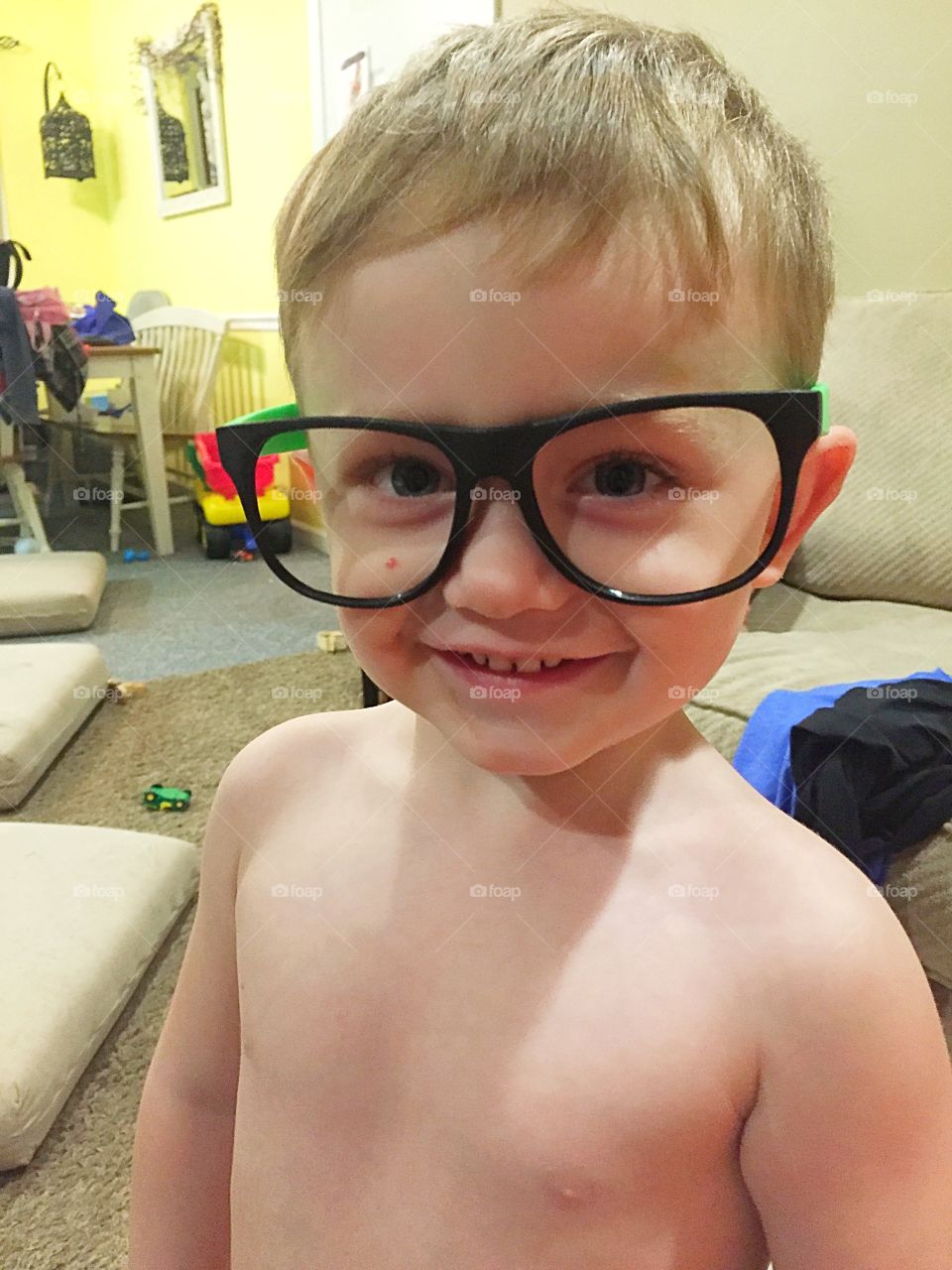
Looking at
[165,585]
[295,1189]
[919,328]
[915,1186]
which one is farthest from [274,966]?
[165,585]

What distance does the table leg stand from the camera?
377 centimetres

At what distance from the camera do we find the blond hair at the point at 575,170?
16.5 inches

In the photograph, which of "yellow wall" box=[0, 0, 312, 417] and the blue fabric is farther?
"yellow wall" box=[0, 0, 312, 417]

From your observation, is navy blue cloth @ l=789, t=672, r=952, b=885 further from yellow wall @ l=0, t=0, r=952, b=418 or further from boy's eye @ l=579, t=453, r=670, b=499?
boy's eye @ l=579, t=453, r=670, b=499

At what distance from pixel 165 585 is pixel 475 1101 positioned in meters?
3.19

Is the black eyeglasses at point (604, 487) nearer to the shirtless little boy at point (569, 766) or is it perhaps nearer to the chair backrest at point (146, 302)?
the shirtless little boy at point (569, 766)

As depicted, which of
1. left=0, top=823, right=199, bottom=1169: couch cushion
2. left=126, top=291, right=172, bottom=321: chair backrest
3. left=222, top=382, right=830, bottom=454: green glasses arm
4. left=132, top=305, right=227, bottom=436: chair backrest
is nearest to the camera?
left=222, top=382, right=830, bottom=454: green glasses arm

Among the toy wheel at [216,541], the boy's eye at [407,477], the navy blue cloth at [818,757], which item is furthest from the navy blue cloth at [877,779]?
the toy wheel at [216,541]

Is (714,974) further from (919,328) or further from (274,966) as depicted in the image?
(919,328)

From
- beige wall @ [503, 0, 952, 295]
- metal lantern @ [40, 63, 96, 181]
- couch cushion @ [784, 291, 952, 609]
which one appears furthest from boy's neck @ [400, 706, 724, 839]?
metal lantern @ [40, 63, 96, 181]

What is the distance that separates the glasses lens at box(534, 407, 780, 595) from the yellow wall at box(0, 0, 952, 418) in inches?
20.3

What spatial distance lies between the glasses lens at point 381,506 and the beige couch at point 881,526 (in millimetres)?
883

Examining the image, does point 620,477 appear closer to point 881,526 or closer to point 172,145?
point 881,526

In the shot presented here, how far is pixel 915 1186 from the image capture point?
0.46 m
